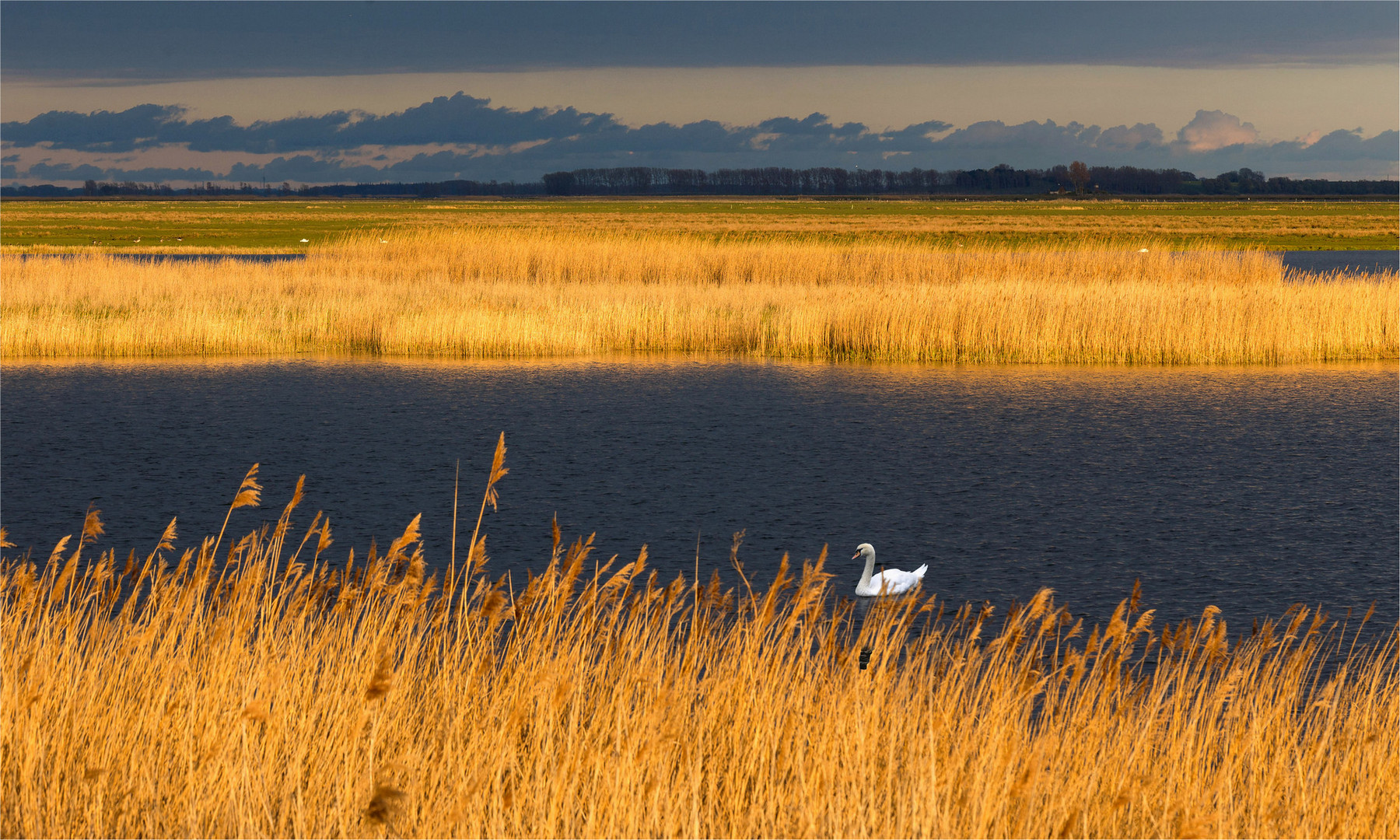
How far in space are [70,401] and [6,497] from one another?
8706 millimetres

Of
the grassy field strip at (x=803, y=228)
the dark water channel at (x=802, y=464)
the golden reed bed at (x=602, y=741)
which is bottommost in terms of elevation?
the dark water channel at (x=802, y=464)

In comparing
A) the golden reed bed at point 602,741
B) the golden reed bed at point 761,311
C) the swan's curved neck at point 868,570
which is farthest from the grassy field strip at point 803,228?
the golden reed bed at point 602,741

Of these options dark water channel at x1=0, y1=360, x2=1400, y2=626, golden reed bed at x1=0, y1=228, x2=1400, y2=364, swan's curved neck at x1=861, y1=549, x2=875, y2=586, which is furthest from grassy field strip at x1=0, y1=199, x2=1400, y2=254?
swan's curved neck at x1=861, y1=549, x2=875, y2=586

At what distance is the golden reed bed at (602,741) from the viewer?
4.68m

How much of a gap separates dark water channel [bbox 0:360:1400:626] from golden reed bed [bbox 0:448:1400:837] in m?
4.90

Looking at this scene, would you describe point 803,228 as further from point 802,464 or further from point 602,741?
point 602,741

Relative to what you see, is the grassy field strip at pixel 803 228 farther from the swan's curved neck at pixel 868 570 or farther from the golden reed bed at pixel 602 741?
the golden reed bed at pixel 602 741

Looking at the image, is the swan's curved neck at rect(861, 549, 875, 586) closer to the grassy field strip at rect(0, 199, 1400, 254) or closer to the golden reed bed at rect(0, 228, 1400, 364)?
the golden reed bed at rect(0, 228, 1400, 364)

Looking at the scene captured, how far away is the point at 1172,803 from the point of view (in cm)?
514

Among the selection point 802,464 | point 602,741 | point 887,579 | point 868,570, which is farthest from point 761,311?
point 602,741

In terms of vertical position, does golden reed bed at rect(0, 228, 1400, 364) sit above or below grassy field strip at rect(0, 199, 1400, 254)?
below

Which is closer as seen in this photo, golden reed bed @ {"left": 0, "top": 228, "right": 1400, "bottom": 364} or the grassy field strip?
golden reed bed @ {"left": 0, "top": 228, "right": 1400, "bottom": 364}

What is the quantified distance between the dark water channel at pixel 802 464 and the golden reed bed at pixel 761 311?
3.62ft

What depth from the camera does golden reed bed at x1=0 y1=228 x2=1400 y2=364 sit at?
2781 centimetres
